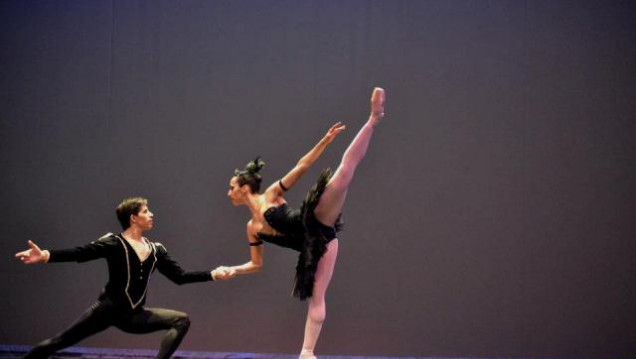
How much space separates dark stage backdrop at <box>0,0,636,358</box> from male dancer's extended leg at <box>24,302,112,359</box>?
1.46 m

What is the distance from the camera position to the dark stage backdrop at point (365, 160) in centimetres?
446

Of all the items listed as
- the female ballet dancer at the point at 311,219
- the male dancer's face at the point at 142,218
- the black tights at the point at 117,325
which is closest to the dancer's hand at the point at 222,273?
the female ballet dancer at the point at 311,219

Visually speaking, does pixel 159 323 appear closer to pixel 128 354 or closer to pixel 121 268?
pixel 121 268

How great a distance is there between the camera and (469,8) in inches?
181

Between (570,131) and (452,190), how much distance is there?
97 cm

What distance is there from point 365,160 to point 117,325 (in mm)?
2148

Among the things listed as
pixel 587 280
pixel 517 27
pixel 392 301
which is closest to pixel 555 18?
pixel 517 27

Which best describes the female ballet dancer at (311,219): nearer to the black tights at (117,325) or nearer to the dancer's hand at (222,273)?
the dancer's hand at (222,273)

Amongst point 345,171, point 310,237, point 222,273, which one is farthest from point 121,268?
point 345,171

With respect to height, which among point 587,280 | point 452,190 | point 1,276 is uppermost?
point 452,190

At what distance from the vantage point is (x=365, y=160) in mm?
4578

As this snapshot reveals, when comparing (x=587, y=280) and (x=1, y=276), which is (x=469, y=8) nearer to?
(x=587, y=280)

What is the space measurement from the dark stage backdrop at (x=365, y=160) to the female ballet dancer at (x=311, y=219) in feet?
3.44

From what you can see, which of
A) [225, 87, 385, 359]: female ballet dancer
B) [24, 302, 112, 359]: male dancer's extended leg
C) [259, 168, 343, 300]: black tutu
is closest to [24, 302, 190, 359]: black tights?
[24, 302, 112, 359]: male dancer's extended leg
